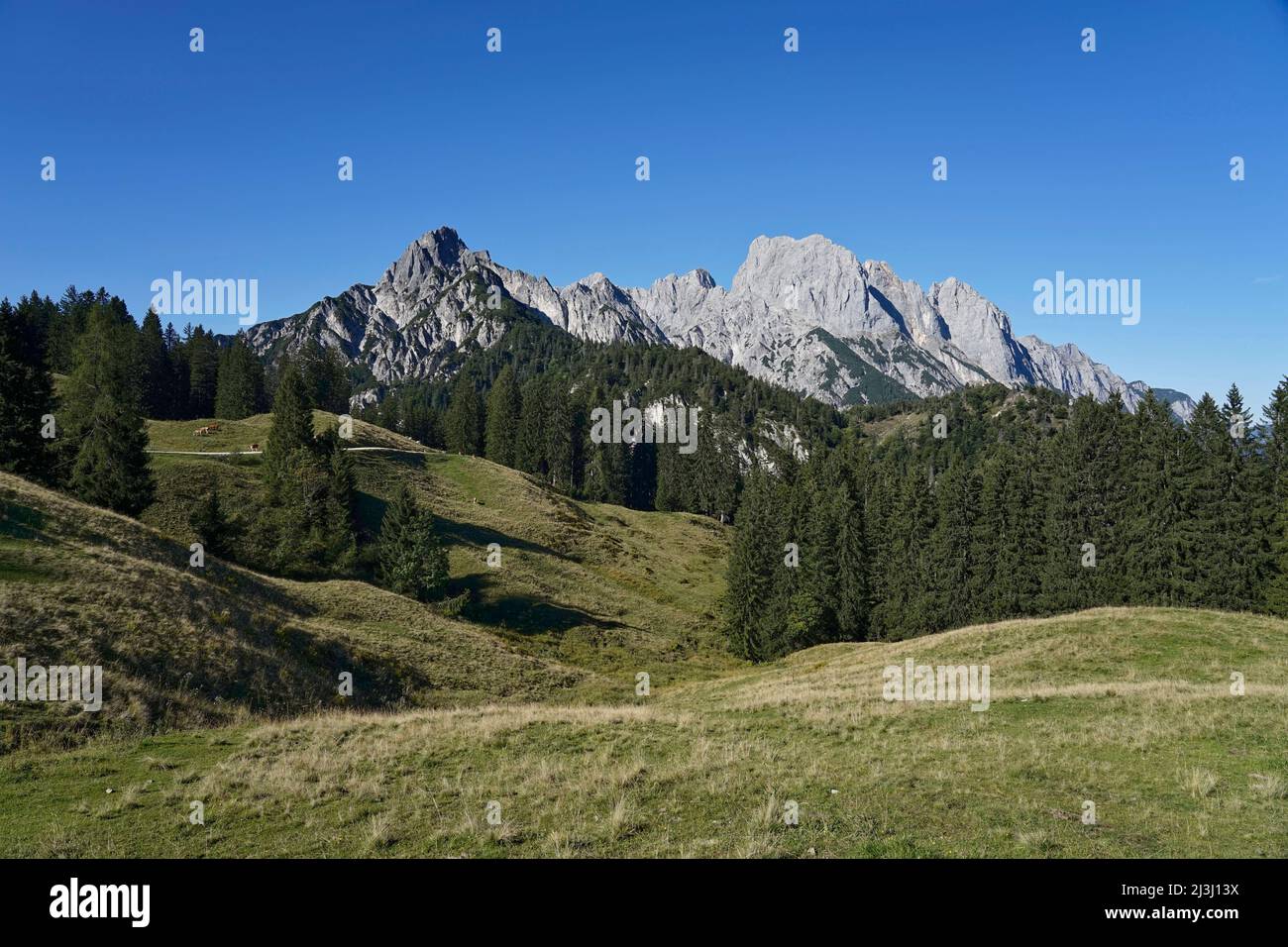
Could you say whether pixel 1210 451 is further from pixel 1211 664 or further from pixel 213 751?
pixel 213 751

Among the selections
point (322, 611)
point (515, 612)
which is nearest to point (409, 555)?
point (515, 612)

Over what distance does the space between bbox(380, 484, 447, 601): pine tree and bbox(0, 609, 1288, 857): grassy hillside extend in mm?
38131

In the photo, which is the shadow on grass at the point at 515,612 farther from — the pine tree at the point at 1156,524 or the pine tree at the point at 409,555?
the pine tree at the point at 1156,524

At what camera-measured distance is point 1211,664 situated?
3192 centimetres

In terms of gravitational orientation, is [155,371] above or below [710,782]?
above

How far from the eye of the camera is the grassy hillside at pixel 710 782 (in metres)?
11.0

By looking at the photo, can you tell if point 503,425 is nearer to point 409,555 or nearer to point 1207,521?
point 409,555

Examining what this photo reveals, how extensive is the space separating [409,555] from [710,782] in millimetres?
53601

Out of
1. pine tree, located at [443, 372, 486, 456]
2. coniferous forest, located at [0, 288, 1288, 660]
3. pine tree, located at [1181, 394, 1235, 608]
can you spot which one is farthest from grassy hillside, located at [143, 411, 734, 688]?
pine tree, located at [1181, 394, 1235, 608]

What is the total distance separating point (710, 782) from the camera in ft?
46.4

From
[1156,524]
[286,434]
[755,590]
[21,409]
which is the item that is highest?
[21,409]

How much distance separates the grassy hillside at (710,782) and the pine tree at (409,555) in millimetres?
38131

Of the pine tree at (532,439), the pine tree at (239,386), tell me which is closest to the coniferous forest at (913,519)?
the pine tree at (239,386)

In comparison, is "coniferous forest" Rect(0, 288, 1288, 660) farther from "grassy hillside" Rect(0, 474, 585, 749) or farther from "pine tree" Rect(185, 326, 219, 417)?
"pine tree" Rect(185, 326, 219, 417)
